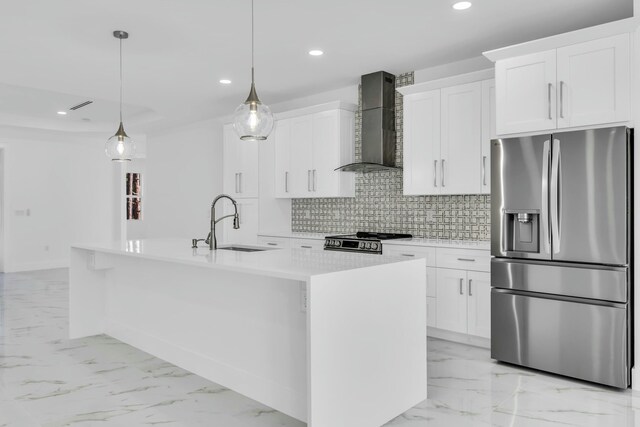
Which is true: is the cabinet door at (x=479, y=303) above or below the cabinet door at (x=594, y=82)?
below

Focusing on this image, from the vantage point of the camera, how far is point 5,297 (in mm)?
5809

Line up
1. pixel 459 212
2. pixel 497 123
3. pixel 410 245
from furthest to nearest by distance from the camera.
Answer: pixel 459 212 → pixel 410 245 → pixel 497 123

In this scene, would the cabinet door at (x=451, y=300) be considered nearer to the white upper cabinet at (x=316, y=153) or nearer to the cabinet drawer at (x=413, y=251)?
the cabinet drawer at (x=413, y=251)

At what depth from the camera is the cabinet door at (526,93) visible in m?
3.16

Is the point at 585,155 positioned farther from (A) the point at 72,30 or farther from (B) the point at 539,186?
(A) the point at 72,30

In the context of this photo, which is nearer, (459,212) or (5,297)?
(459,212)

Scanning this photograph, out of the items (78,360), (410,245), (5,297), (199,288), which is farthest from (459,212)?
(5,297)

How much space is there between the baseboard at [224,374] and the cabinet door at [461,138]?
2373mm

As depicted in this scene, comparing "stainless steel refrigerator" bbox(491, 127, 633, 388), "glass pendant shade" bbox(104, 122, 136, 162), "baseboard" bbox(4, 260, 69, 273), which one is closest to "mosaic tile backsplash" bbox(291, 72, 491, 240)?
"stainless steel refrigerator" bbox(491, 127, 633, 388)

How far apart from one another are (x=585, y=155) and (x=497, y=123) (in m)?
0.66

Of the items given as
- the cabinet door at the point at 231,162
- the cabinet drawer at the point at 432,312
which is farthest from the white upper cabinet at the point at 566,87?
the cabinet door at the point at 231,162

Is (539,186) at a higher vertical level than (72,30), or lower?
lower

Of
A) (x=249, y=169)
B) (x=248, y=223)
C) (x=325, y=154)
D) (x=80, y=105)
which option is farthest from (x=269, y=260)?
(x=80, y=105)

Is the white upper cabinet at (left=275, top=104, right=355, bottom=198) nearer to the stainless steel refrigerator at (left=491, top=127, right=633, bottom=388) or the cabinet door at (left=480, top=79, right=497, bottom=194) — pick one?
the cabinet door at (left=480, top=79, right=497, bottom=194)
